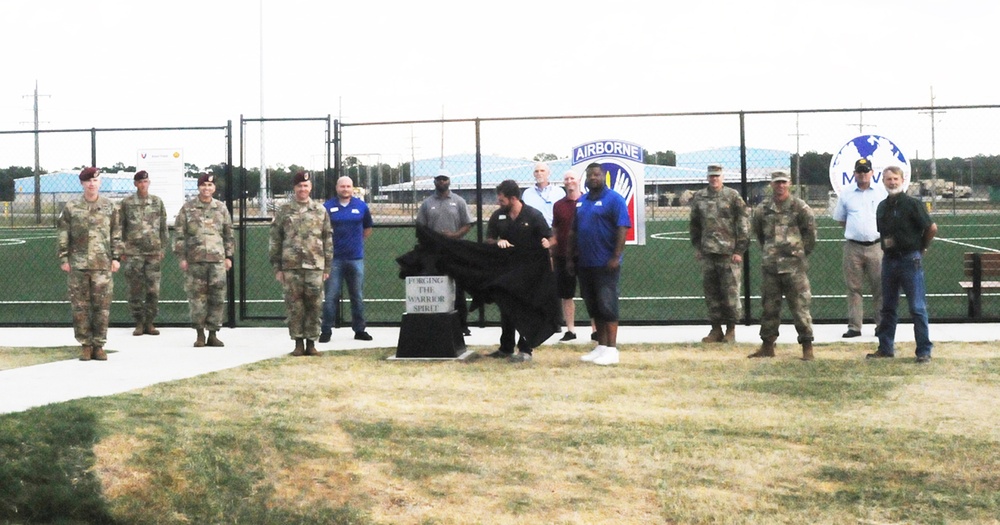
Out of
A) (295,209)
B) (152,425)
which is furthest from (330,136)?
(152,425)

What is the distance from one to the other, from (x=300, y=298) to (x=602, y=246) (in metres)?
3.35

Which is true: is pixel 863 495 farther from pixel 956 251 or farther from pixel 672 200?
pixel 672 200

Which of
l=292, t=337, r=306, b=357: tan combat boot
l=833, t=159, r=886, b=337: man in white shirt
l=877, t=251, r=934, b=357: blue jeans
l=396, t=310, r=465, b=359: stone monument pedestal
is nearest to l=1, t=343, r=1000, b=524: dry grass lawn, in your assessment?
l=877, t=251, r=934, b=357: blue jeans

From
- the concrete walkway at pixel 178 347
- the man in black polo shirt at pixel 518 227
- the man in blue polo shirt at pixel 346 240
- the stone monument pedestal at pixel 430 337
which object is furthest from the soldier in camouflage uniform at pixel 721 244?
the man in blue polo shirt at pixel 346 240

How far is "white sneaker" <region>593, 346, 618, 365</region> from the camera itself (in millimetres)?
11773

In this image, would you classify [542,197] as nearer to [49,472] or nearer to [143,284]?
[143,284]

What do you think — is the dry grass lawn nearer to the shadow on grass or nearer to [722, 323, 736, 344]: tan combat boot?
the shadow on grass

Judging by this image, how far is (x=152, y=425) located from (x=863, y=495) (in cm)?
493

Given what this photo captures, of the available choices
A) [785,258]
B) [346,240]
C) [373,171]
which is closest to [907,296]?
[785,258]

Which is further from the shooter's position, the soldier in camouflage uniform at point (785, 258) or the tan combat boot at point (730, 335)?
the tan combat boot at point (730, 335)

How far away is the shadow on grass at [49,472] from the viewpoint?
7410 millimetres

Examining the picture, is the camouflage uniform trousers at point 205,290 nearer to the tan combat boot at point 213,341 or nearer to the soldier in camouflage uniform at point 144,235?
the tan combat boot at point 213,341

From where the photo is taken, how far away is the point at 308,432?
8.57 metres

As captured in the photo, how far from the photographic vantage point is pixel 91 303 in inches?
488
